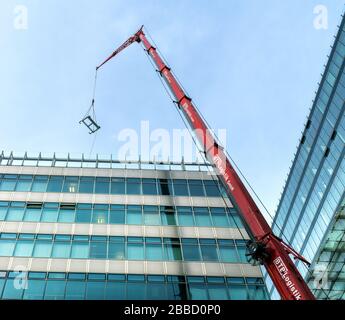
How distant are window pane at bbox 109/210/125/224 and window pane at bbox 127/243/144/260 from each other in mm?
2509

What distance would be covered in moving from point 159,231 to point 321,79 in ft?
137

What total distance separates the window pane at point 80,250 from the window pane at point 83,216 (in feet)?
7.42

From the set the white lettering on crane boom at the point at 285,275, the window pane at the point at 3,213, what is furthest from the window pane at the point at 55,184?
the white lettering on crane boom at the point at 285,275

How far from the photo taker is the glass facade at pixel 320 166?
55.0 m

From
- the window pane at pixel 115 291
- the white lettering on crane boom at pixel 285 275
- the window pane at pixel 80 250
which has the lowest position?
the white lettering on crane boom at pixel 285 275

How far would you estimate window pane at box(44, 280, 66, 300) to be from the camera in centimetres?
2689

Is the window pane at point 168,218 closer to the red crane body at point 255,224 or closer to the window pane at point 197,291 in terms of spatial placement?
the window pane at point 197,291

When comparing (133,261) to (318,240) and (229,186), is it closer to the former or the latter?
(229,186)

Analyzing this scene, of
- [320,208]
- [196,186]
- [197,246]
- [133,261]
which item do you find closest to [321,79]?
[320,208]

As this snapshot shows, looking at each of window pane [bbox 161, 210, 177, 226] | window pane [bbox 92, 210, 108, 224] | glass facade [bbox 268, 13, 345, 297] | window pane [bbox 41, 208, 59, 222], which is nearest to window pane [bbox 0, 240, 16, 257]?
window pane [bbox 41, 208, 59, 222]

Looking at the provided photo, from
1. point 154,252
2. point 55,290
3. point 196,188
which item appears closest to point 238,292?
point 154,252

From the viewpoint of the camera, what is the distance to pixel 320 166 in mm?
61156

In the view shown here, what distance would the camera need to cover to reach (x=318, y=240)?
57.6 meters

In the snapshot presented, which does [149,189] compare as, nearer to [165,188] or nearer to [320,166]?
[165,188]
